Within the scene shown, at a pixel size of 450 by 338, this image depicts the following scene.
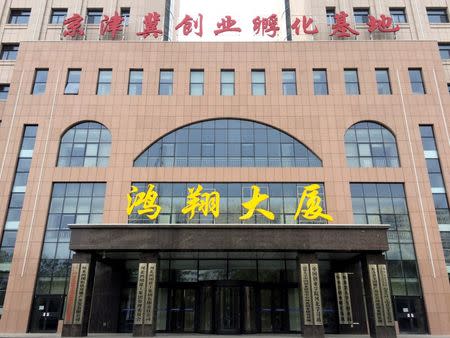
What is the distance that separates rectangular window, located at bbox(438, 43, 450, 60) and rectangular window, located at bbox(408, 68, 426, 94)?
3402mm

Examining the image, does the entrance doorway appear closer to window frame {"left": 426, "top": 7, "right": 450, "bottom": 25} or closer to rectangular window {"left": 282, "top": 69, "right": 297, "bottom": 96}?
rectangular window {"left": 282, "top": 69, "right": 297, "bottom": 96}

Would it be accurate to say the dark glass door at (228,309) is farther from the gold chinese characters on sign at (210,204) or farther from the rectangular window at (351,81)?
the rectangular window at (351,81)

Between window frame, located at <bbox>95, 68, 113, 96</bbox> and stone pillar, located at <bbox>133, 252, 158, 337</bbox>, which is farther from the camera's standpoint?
window frame, located at <bbox>95, 68, 113, 96</bbox>

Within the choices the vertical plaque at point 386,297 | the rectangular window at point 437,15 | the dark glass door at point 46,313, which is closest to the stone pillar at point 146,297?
the dark glass door at point 46,313

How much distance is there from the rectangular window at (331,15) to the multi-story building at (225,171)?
0.24 feet

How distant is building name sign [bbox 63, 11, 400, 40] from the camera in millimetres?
26781

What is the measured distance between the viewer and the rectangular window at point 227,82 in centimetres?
2531

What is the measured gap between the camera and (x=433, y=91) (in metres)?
24.9

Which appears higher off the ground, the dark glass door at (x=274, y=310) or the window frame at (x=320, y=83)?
the window frame at (x=320, y=83)

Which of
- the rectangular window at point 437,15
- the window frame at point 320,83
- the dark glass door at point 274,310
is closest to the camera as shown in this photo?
the dark glass door at point 274,310

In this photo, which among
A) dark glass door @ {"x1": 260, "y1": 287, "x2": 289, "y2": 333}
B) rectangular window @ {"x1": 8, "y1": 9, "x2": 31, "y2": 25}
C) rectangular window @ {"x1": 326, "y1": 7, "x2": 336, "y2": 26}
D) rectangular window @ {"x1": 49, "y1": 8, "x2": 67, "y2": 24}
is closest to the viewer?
dark glass door @ {"x1": 260, "y1": 287, "x2": 289, "y2": 333}

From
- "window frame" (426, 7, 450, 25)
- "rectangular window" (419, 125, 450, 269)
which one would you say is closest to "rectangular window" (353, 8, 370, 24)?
"window frame" (426, 7, 450, 25)

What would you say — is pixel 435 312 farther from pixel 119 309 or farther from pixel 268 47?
pixel 268 47

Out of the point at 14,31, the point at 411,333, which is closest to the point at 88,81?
the point at 14,31
